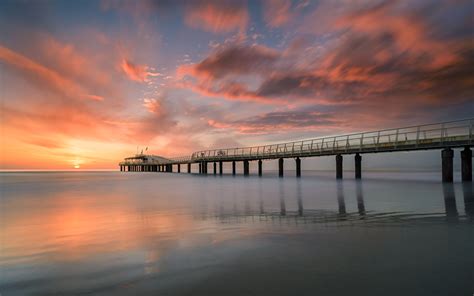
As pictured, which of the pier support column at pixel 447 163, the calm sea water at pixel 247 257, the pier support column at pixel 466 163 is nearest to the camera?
the calm sea water at pixel 247 257

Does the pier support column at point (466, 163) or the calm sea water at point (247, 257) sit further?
the pier support column at point (466, 163)

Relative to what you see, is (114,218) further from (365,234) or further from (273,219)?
(365,234)

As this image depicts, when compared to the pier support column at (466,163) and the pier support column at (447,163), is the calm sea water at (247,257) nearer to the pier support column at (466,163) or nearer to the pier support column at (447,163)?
the pier support column at (447,163)

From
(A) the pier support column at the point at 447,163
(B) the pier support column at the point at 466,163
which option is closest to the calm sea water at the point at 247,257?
(A) the pier support column at the point at 447,163

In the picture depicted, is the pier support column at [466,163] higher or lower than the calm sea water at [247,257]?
higher

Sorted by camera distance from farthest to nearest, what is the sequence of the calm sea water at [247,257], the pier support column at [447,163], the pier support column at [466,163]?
the pier support column at [466,163], the pier support column at [447,163], the calm sea water at [247,257]

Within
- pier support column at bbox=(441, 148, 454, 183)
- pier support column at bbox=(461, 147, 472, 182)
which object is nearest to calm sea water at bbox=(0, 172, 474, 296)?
pier support column at bbox=(441, 148, 454, 183)

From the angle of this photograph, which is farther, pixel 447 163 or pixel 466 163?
pixel 466 163

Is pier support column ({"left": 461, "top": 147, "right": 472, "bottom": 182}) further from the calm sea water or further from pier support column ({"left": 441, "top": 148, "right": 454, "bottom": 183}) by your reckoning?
the calm sea water

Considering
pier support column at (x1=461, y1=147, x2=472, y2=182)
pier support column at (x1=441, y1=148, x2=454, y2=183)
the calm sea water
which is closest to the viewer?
the calm sea water

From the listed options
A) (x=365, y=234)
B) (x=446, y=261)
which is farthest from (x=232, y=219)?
(x=446, y=261)

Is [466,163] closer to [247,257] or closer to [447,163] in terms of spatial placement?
[447,163]

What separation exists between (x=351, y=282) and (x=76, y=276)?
3880mm

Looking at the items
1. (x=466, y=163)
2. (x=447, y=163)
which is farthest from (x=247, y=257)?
(x=466, y=163)
